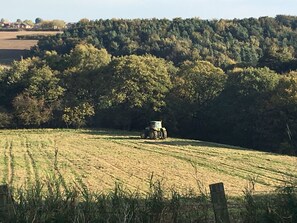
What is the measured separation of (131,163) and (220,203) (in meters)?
24.9

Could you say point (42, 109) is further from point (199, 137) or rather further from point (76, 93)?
point (199, 137)

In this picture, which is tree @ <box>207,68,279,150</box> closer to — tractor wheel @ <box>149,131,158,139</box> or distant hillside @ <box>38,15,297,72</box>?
tractor wheel @ <box>149,131,158,139</box>

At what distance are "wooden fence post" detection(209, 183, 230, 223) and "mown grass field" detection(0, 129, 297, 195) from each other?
→ 485 inches

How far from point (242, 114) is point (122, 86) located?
14.9 m

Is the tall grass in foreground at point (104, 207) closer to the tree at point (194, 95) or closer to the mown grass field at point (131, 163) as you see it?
the mown grass field at point (131, 163)

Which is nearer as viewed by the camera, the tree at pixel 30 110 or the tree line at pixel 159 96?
the tree line at pixel 159 96

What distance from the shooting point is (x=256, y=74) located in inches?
1864

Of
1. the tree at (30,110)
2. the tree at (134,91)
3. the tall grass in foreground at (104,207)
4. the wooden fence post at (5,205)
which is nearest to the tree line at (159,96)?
the tree at (134,91)

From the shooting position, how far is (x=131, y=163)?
29922 mm

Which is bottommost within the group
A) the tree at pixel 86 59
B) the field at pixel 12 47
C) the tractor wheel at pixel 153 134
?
the tractor wheel at pixel 153 134

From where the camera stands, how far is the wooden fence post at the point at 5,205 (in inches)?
206

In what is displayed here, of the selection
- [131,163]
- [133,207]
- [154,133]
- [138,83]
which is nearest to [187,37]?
[138,83]

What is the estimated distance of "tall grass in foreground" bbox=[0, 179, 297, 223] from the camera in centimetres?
523

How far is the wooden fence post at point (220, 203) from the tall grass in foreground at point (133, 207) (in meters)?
0.28
